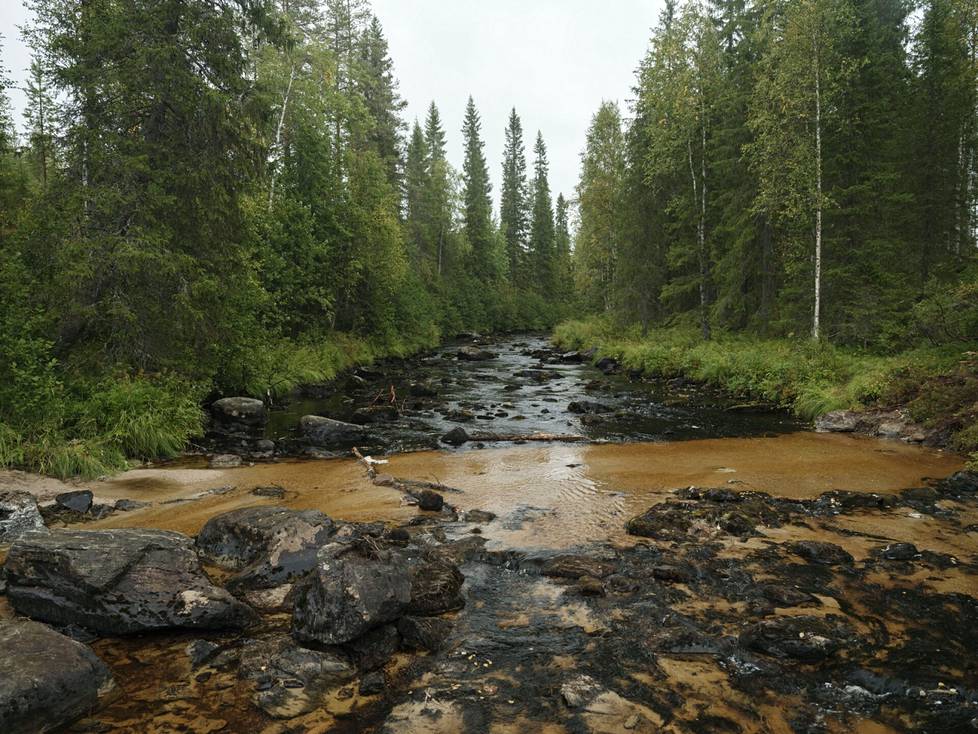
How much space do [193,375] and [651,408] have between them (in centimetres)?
1438

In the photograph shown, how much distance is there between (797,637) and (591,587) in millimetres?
1917

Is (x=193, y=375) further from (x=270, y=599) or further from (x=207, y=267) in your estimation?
(x=270, y=599)

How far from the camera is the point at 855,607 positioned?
5332mm

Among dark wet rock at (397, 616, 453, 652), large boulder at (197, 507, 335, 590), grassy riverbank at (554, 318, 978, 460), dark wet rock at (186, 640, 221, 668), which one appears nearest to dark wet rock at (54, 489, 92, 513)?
large boulder at (197, 507, 335, 590)

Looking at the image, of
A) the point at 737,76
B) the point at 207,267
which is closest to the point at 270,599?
the point at 207,267

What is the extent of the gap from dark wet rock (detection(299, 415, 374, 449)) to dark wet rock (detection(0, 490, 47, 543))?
21.4 feet

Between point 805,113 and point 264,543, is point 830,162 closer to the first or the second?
point 805,113

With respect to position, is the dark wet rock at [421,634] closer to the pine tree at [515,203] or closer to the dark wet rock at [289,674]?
the dark wet rock at [289,674]

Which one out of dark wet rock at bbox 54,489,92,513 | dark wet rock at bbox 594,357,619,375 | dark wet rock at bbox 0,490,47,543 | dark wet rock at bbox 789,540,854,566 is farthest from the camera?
dark wet rock at bbox 594,357,619,375

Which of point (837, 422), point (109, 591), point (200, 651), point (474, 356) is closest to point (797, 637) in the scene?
point (200, 651)

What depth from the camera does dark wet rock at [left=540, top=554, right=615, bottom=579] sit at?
20.0ft

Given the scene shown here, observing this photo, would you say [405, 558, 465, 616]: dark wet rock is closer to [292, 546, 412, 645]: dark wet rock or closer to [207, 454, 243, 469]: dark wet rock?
[292, 546, 412, 645]: dark wet rock

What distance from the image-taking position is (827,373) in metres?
17.3

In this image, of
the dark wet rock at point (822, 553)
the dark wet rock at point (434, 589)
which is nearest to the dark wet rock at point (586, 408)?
the dark wet rock at point (822, 553)
